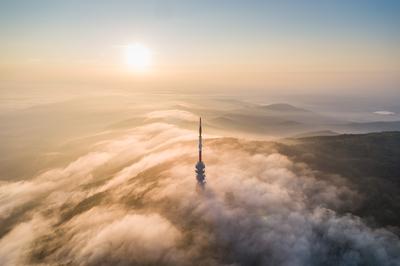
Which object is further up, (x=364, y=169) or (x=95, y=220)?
(x=364, y=169)

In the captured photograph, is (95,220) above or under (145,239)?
under

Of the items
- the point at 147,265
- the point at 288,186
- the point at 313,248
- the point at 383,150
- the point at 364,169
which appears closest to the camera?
the point at 313,248

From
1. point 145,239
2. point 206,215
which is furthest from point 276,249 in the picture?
point 145,239

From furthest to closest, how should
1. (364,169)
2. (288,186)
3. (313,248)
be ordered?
(364,169), (288,186), (313,248)

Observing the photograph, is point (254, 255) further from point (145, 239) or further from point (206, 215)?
point (145, 239)

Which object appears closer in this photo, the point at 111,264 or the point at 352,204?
the point at 111,264

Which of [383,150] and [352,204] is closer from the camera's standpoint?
[352,204]

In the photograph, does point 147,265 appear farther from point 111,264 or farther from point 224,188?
point 224,188

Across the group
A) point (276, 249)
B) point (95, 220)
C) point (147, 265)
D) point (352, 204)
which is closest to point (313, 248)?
point (276, 249)

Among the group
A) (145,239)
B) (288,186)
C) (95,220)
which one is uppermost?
(288,186)
